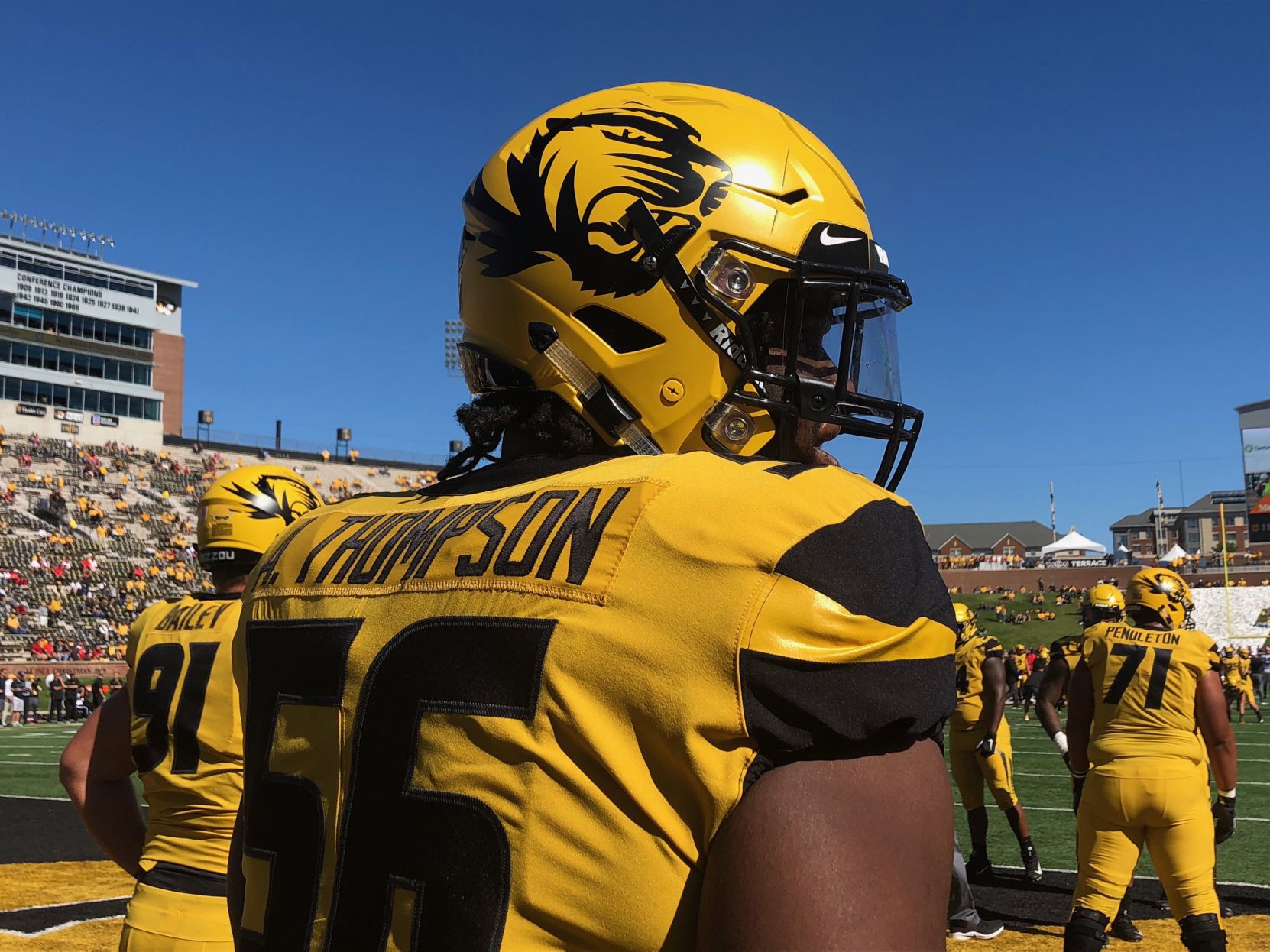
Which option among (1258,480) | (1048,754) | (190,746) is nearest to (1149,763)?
(190,746)

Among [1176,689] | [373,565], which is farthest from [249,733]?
[1176,689]

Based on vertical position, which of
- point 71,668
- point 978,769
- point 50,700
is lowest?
point 50,700

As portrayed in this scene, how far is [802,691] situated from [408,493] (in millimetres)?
819

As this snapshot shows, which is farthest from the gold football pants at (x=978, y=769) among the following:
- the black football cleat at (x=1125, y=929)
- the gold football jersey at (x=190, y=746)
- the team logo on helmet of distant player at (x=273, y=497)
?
the gold football jersey at (x=190, y=746)

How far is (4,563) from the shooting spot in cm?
3591

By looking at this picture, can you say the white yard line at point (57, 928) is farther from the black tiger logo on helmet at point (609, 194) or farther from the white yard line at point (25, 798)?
the black tiger logo on helmet at point (609, 194)

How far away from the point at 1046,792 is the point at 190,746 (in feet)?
40.6

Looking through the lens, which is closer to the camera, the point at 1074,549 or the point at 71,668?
the point at 71,668

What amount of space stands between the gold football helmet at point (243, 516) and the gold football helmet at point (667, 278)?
9.31ft

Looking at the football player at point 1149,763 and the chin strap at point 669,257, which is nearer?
the chin strap at point 669,257

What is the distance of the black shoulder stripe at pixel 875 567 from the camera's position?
4.22 ft

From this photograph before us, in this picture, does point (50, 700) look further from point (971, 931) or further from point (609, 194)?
point (609, 194)

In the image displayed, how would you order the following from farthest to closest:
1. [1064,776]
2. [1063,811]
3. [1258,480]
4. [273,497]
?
1. [1258,480]
2. [1064,776]
3. [1063,811]
4. [273,497]

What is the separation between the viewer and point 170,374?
6506cm
